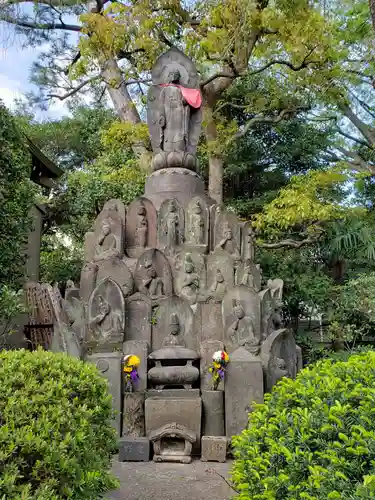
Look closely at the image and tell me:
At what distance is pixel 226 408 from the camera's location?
Answer: 5.23 m

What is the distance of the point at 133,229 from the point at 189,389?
2.83 m

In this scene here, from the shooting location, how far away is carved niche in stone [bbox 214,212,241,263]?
707 centimetres

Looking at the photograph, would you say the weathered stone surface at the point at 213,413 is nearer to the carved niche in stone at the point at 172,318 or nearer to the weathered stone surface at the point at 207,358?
the weathered stone surface at the point at 207,358

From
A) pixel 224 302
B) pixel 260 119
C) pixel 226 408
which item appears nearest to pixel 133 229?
pixel 224 302

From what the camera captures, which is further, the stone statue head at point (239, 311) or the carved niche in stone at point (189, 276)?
the carved niche in stone at point (189, 276)

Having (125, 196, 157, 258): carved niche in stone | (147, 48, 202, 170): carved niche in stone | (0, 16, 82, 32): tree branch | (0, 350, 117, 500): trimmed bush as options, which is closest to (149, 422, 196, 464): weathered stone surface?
(0, 350, 117, 500): trimmed bush

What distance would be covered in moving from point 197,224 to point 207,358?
2.24 m

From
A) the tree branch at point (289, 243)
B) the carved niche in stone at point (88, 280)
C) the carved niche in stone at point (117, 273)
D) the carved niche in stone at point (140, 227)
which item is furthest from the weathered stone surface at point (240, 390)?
the tree branch at point (289, 243)

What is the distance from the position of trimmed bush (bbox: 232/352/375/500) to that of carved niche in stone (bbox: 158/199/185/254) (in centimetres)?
445

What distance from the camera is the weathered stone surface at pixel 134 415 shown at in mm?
5188

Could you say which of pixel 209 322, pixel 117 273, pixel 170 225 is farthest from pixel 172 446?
pixel 170 225

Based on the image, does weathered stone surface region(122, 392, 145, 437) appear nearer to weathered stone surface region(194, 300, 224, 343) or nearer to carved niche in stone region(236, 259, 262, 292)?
weathered stone surface region(194, 300, 224, 343)

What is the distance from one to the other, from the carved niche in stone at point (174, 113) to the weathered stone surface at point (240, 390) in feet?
12.4

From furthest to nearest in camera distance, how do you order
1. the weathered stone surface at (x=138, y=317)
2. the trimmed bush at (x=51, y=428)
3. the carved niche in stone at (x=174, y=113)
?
the carved niche in stone at (x=174, y=113) < the weathered stone surface at (x=138, y=317) < the trimmed bush at (x=51, y=428)
